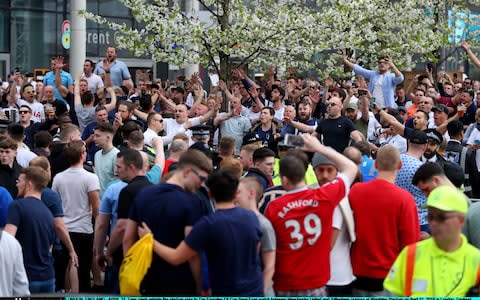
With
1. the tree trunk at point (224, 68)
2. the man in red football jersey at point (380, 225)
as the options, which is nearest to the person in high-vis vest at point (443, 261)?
the man in red football jersey at point (380, 225)

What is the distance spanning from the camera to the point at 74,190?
10.4 meters

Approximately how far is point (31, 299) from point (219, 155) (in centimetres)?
403

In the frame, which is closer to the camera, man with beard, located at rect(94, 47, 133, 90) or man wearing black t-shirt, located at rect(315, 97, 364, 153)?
man wearing black t-shirt, located at rect(315, 97, 364, 153)

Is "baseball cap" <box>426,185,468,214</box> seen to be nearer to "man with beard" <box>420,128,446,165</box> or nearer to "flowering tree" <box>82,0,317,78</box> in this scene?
"man with beard" <box>420,128,446,165</box>

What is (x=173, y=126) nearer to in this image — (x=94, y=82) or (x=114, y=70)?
(x=94, y=82)

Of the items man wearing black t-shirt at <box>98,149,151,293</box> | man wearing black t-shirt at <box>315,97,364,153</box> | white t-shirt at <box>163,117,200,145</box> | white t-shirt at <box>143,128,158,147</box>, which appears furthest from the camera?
white t-shirt at <box>163,117,200,145</box>

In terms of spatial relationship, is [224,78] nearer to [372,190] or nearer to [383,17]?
[383,17]

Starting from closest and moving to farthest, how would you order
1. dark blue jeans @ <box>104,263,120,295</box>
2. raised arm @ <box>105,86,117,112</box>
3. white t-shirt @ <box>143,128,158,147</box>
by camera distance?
dark blue jeans @ <box>104,263,120,295</box> → white t-shirt @ <box>143,128,158,147</box> → raised arm @ <box>105,86,117,112</box>

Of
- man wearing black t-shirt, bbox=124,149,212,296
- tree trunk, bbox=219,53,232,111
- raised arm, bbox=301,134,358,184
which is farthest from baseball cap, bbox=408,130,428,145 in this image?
tree trunk, bbox=219,53,232,111

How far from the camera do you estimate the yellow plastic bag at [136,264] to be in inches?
271

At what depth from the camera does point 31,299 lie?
746 cm

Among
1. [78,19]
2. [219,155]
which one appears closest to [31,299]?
[219,155]

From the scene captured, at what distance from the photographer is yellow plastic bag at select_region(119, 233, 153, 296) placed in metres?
6.89

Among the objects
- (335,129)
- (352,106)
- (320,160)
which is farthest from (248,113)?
(320,160)
